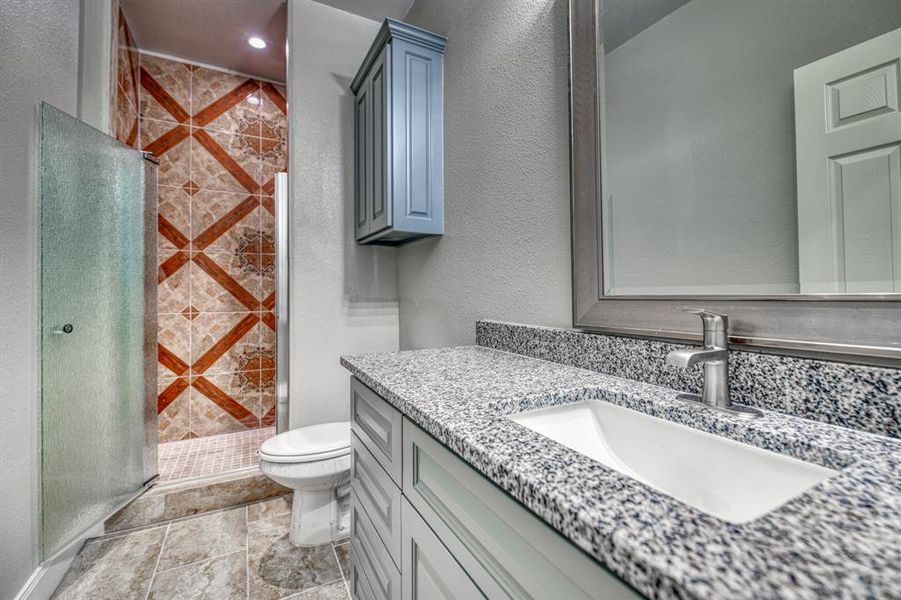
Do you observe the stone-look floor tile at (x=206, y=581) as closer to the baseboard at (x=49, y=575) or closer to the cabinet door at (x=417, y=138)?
the baseboard at (x=49, y=575)

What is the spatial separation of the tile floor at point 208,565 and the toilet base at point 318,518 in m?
0.04

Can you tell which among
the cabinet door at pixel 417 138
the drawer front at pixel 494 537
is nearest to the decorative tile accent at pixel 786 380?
the drawer front at pixel 494 537

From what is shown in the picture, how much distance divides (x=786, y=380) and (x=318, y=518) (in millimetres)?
1818

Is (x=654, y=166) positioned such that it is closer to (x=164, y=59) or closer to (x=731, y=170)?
(x=731, y=170)

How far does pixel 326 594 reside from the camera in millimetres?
1473

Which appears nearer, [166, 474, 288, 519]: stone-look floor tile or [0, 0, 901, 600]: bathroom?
[0, 0, 901, 600]: bathroom

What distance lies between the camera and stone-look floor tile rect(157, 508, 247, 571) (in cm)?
167

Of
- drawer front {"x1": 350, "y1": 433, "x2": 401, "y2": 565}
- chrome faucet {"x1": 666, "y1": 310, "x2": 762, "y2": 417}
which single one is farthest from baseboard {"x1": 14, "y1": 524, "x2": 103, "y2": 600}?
chrome faucet {"x1": 666, "y1": 310, "x2": 762, "y2": 417}

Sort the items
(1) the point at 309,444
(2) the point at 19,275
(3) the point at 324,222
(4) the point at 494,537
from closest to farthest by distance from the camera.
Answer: (4) the point at 494,537, (2) the point at 19,275, (1) the point at 309,444, (3) the point at 324,222

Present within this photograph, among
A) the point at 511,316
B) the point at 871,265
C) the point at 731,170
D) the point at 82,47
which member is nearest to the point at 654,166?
the point at 731,170

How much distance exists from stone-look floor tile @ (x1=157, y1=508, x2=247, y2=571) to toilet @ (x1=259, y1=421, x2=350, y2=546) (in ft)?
0.98

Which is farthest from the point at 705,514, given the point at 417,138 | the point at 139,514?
the point at 139,514

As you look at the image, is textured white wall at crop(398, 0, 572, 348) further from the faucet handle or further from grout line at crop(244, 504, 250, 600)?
grout line at crop(244, 504, 250, 600)

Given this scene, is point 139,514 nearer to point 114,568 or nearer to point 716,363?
point 114,568
